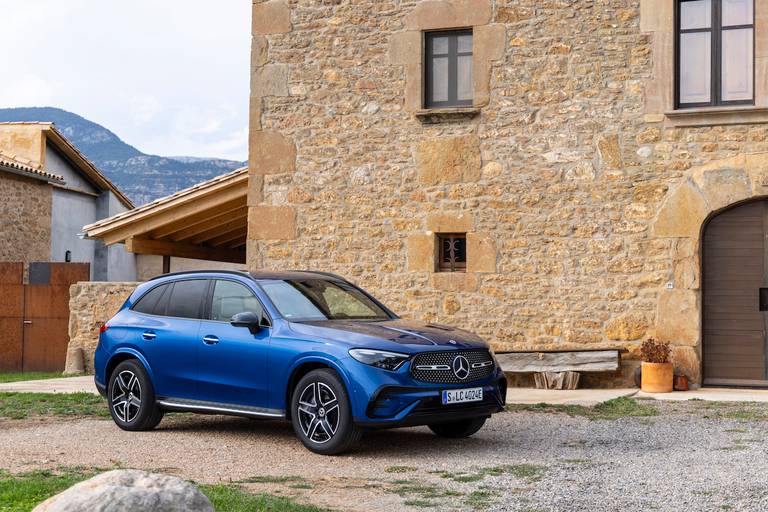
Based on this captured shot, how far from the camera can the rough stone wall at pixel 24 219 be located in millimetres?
24672

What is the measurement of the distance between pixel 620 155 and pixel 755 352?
3056 mm

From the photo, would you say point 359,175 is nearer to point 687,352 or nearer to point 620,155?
point 620,155

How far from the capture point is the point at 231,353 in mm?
9328

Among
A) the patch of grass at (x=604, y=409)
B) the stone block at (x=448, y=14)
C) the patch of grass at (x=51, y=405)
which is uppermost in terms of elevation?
the stone block at (x=448, y=14)

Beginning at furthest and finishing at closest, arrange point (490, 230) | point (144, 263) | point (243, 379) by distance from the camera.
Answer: point (144, 263) < point (490, 230) < point (243, 379)

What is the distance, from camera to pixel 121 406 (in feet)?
33.6

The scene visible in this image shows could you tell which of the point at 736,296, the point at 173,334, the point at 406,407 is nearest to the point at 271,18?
the point at 173,334

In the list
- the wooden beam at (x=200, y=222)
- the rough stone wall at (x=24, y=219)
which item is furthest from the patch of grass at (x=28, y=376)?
the rough stone wall at (x=24, y=219)

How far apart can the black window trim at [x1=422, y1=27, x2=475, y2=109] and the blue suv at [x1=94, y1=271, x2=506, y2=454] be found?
509 centimetres

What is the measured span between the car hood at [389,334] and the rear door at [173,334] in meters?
1.27

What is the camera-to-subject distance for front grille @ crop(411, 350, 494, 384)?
8492 millimetres

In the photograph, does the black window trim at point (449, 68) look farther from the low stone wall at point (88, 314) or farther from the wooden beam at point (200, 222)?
the low stone wall at point (88, 314)

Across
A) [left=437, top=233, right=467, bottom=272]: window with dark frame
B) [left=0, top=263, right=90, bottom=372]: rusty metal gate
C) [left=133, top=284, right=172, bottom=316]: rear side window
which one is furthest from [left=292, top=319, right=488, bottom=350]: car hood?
[left=0, top=263, right=90, bottom=372]: rusty metal gate

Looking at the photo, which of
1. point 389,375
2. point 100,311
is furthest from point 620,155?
point 100,311
